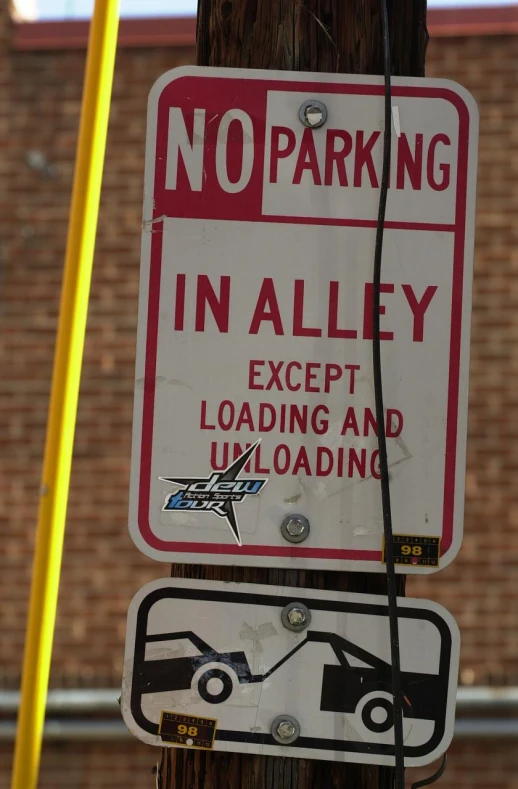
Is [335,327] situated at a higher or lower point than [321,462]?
higher

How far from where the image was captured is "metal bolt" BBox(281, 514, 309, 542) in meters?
1.83

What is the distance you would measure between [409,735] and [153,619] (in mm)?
483

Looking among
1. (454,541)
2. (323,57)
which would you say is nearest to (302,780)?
(454,541)

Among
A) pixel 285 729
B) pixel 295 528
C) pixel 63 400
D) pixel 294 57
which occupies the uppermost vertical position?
pixel 294 57

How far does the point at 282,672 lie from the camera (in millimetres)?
1842

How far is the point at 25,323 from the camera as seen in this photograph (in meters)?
6.51

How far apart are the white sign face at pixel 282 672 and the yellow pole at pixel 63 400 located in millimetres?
652

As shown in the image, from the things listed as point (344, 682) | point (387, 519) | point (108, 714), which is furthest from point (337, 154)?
point (108, 714)

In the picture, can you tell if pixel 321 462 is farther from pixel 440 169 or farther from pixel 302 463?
pixel 440 169

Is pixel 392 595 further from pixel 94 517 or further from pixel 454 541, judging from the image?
pixel 94 517

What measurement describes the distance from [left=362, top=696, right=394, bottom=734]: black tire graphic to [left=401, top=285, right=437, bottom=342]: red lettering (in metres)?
0.63

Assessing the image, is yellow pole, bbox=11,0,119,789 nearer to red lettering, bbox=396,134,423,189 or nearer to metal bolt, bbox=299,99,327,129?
metal bolt, bbox=299,99,327,129

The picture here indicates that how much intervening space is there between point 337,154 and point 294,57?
0.22m

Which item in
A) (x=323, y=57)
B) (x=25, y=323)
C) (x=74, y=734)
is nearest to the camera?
(x=323, y=57)
